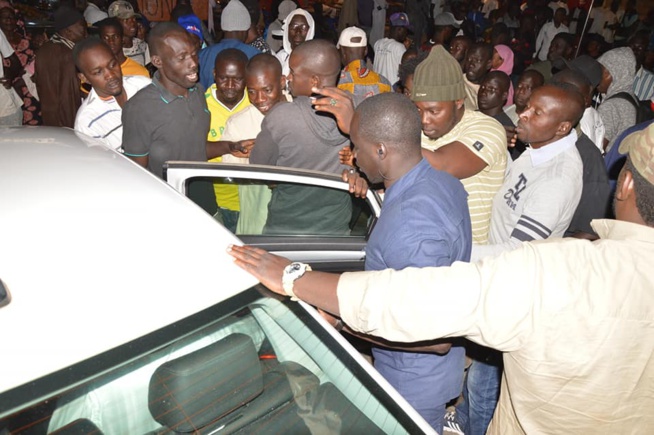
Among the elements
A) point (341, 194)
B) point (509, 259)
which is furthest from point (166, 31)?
point (509, 259)

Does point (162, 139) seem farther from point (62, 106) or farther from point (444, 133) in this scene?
point (62, 106)

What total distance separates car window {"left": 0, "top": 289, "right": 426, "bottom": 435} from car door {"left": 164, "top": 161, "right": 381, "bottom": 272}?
3.05 ft

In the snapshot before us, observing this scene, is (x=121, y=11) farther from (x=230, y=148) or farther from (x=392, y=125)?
(x=392, y=125)

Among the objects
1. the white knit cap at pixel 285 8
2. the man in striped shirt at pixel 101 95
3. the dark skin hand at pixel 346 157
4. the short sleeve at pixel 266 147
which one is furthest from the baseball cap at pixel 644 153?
the white knit cap at pixel 285 8

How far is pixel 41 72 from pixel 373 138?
14.0ft

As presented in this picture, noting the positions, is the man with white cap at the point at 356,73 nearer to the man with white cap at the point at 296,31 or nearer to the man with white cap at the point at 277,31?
the man with white cap at the point at 296,31

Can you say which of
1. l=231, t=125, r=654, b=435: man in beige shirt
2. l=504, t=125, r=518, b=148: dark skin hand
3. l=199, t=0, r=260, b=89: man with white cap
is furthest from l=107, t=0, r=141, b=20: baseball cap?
l=231, t=125, r=654, b=435: man in beige shirt

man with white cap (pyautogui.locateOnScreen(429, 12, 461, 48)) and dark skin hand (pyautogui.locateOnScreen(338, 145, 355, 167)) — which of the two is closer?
dark skin hand (pyautogui.locateOnScreen(338, 145, 355, 167))

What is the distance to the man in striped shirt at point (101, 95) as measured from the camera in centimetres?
343

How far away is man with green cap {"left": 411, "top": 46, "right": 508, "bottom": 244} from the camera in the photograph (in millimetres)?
2441

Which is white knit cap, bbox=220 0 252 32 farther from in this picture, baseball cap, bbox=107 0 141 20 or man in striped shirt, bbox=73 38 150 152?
man in striped shirt, bbox=73 38 150 152

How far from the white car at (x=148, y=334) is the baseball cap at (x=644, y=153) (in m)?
0.95

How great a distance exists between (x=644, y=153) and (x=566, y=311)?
0.48m

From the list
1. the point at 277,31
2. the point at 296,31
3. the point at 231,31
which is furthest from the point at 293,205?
the point at 277,31
